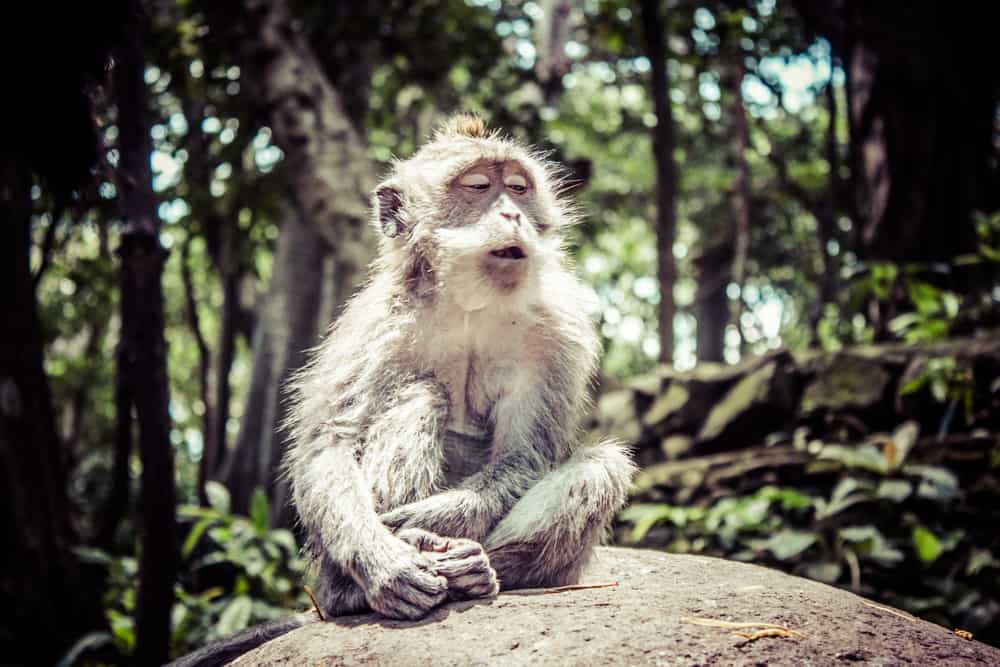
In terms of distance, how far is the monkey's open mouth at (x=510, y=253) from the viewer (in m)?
3.40

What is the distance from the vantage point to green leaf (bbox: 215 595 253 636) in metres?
5.29

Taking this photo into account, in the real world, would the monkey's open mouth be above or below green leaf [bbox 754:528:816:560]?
above

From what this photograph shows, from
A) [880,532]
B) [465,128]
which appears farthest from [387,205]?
[880,532]

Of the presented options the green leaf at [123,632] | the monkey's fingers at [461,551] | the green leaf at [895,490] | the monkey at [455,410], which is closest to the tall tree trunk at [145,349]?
the monkey at [455,410]

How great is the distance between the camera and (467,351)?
3.49 m

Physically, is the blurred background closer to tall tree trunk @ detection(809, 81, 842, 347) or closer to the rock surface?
tall tree trunk @ detection(809, 81, 842, 347)

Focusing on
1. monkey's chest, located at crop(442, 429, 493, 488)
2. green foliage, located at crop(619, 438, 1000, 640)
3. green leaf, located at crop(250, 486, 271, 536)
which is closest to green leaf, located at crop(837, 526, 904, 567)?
green foliage, located at crop(619, 438, 1000, 640)

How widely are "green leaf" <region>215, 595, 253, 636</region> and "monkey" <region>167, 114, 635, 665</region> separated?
80.3 inches

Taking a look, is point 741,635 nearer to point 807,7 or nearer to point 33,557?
point 33,557

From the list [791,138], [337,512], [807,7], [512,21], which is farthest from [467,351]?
[791,138]

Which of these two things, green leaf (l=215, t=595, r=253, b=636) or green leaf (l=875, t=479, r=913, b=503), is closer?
green leaf (l=875, t=479, r=913, b=503)

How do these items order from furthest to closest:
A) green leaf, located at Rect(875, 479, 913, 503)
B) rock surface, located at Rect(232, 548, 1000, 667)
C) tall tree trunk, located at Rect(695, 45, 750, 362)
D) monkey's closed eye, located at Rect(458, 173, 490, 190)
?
tall tree trunk, located at Rect(695, 45, 750, 362) < green leaf, located at Rect(875, 479, 913, 503) < monkey's closed eye, located at Rect(458, 173, 490, 190) < rock surface, located at Rect(232, 548, 1000, 667)

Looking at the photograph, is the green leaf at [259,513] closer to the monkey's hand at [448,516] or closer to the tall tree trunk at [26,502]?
the tall tree trunk at [26,502]

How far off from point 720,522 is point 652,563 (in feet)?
7.19
